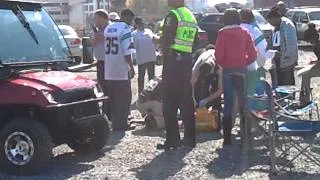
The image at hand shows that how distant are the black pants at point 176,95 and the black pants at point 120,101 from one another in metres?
1.75

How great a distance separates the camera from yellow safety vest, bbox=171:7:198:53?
7945 mm

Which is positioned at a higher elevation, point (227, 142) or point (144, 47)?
point (144, 47)

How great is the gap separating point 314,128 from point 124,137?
135 inches

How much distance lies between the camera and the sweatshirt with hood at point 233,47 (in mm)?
8078

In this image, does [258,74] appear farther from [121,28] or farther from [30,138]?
[30,138]

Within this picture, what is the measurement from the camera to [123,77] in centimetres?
970

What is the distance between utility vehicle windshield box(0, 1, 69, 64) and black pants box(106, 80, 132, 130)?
1.68m

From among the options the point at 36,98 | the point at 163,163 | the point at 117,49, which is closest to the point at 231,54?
the point at 163,163

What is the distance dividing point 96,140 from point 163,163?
3.47ft

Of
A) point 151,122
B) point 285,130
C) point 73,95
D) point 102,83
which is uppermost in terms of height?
point 73,95

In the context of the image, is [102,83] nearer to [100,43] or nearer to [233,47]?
[100,43]

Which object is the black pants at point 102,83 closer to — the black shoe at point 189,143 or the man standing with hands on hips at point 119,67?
the man standing with hands on hips at point 119,67

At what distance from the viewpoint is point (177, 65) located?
7.99m

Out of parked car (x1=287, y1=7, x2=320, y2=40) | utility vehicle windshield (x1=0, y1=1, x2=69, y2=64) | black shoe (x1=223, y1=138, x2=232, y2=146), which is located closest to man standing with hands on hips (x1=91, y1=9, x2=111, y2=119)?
utility vehicle windshield (x1=0, y1=1, x2=69, y2=64)
